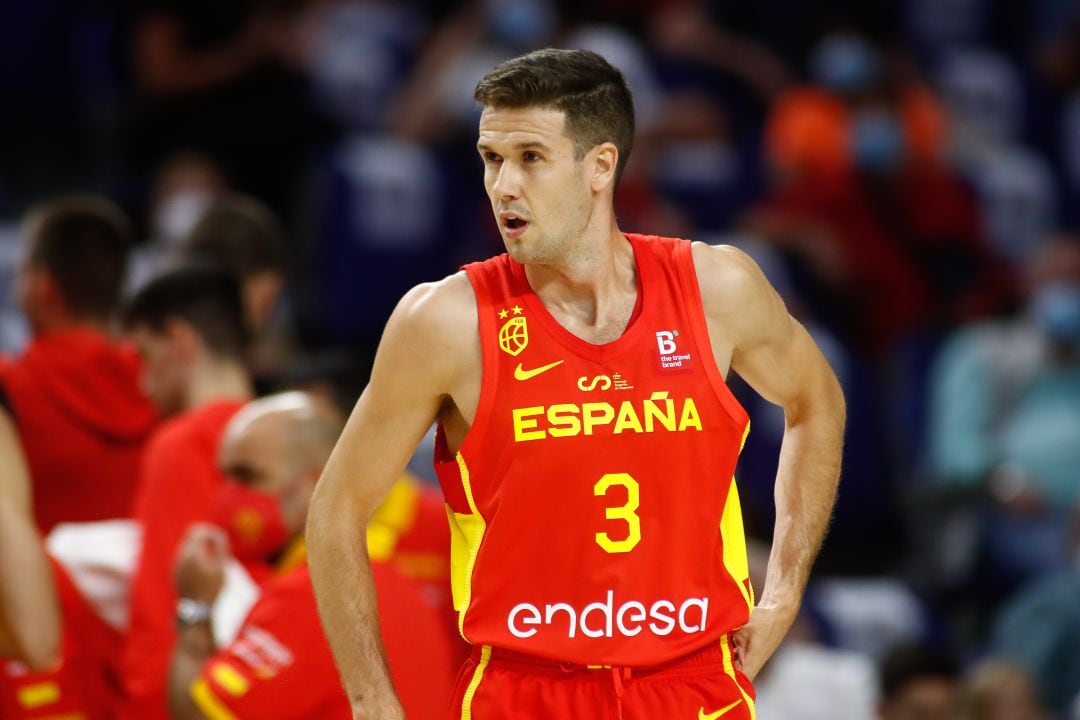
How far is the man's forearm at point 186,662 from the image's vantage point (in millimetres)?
4691

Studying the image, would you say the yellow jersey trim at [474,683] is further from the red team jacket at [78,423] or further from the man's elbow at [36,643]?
the red team jacket at [78,423]

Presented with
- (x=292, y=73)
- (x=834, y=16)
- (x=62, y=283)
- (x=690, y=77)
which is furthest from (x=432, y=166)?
(x=62, y=283)

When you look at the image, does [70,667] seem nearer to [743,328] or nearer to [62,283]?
[62,283]

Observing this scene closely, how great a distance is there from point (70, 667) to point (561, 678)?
6.80 ft

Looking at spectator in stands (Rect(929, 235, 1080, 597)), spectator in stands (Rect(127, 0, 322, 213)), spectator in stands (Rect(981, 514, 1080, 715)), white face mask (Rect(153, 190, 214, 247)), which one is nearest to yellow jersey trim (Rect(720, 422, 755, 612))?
spectator in stands (Rect(981, 514, 1080, 715))

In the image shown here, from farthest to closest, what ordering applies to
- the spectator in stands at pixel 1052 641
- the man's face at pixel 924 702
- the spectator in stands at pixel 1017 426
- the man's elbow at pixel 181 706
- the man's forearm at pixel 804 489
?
the spectator in stands at pixel 1017 426, the spectator in stands at pixel 1052 641, the man's face at pixel 924 702, the man's elbow at pixel 181 706, the man's forearm at pixel 804 489

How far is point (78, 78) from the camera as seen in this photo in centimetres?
1064

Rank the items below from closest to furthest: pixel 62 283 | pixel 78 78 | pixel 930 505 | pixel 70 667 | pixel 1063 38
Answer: pixel 70 667
pixel 62 283
pixel 930 505
pixel 78 78
pixel 1063 38

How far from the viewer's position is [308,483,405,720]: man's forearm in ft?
11.9

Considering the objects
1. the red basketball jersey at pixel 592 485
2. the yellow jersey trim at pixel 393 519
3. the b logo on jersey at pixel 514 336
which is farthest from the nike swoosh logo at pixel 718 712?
the yellow jersey trim at pixel 393 519

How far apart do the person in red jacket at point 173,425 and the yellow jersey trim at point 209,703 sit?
2.16 feet

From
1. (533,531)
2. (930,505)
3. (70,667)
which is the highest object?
(533,531)

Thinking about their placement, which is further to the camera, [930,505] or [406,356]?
[930,505]

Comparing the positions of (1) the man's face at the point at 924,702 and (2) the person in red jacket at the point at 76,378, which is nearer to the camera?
(2) the person in red jacket at the point at 76,378
